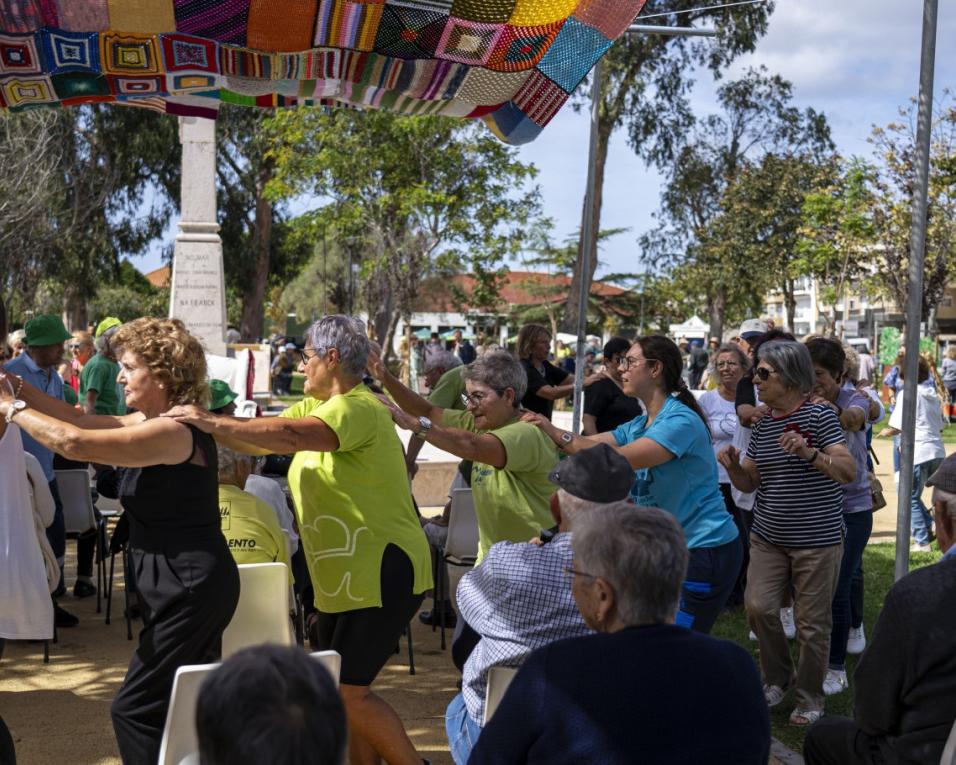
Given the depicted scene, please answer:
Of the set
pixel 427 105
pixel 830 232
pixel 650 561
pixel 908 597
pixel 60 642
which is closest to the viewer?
pixel 650 561

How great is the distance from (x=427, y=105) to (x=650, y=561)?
8.13ft

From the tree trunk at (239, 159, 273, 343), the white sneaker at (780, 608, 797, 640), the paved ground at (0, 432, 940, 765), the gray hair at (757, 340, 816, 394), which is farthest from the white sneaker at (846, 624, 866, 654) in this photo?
the tree trunk at (239, 159, 273, 343)

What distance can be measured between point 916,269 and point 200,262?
1048cm

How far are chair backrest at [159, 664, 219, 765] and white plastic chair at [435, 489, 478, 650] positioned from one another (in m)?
3.28

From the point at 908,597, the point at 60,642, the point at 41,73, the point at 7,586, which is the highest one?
the point at 41,73

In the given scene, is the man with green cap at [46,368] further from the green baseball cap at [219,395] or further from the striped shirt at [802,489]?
the striped shirt at [802,489]

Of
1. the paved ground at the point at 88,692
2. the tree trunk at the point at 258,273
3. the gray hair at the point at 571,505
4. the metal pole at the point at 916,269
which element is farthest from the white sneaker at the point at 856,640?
the tree trunk at the point at 258,273

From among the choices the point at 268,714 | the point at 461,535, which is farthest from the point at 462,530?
the point at 268,714

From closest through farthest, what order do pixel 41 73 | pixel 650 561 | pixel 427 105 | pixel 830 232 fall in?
pixel 650 561 → pixel 41 73 → pixel 427 105 → pixel 830 232

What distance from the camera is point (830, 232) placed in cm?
3092

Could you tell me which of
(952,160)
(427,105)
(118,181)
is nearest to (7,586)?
(427,105)

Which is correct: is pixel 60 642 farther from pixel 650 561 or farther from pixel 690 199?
pixel 690 199

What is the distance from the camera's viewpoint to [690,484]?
421 centimetres

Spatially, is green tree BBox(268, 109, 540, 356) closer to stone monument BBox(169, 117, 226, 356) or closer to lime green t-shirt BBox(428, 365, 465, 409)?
stone monument BBox(169, 117, 226, 356)
